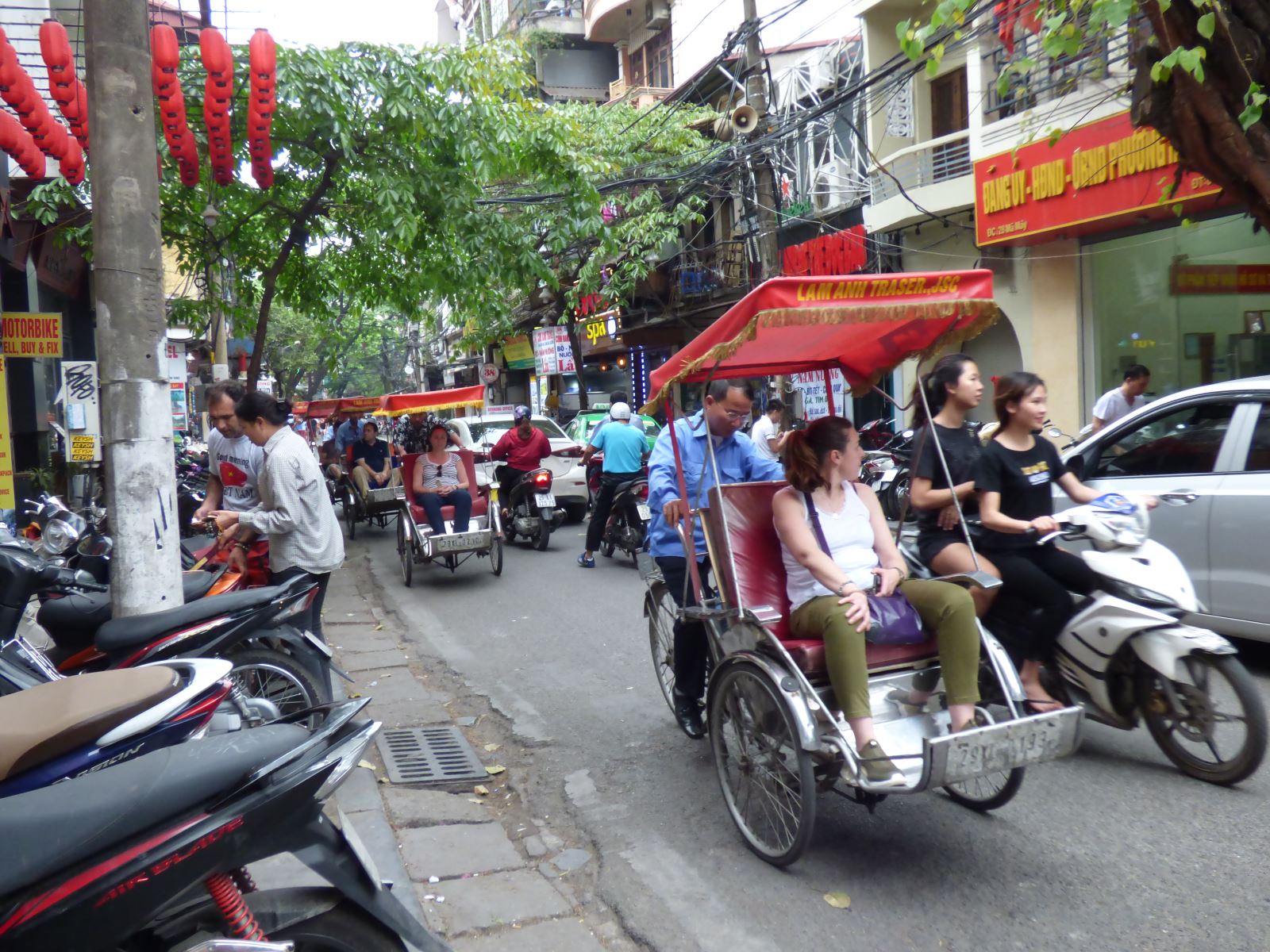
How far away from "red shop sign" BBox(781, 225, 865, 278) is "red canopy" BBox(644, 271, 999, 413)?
42.4ft

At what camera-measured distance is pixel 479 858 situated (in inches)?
162

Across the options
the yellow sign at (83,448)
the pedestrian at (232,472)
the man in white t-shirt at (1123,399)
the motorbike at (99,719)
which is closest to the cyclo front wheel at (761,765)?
the motorbike at (99,719)

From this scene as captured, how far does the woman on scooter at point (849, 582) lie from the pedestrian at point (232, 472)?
3308mm

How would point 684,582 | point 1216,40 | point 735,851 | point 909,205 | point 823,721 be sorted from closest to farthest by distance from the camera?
point 823,721 → point 735,851 → point 684,582 → point 1216,40 → point 909,205

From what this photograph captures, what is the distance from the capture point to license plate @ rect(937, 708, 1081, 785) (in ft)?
11.2

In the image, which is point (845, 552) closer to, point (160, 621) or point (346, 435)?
point (160, 621)

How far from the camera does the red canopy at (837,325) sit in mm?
3801

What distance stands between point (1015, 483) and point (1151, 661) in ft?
3.09

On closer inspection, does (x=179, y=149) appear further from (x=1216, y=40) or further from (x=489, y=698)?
(x=1216, y=40)

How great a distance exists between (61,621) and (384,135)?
747cm

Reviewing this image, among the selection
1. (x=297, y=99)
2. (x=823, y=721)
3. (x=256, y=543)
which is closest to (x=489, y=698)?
(x=256, y=543)

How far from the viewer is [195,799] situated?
2275 mm

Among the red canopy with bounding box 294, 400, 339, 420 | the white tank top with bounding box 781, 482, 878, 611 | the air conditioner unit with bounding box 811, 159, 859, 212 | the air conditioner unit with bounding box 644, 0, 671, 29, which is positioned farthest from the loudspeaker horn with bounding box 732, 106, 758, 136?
the air conditioner unit with bounding box 644, 0, 671, 29

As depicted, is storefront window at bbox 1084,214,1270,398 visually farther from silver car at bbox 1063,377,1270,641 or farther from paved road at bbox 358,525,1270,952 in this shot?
paved road at bbox 358,525,1270,952
